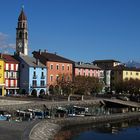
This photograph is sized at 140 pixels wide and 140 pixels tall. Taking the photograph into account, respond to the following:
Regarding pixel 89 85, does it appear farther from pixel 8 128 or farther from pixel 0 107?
pixel 8 128

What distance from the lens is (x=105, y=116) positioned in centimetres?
7150

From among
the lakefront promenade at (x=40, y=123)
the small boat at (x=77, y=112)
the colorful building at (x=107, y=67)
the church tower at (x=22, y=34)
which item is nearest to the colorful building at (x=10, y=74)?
the church tower at (x=22, y=34)

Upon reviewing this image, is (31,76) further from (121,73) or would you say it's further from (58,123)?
(121,73)

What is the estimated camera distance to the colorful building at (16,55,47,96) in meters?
109

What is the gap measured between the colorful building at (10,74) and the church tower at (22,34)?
16.6 m

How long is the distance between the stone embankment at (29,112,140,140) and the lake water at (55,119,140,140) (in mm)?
1230

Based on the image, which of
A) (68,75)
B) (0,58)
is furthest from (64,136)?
(68,75)

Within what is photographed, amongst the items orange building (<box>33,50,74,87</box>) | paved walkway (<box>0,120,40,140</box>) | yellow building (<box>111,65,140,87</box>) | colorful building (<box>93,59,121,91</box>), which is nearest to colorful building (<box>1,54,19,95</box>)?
orange building (<box>33,50,74,87</box>)

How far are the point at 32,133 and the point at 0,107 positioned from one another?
86.4 feet

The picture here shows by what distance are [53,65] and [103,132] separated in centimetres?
5910

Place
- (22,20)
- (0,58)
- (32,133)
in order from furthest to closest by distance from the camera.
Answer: (22,20)
(0,58)
(32,133)

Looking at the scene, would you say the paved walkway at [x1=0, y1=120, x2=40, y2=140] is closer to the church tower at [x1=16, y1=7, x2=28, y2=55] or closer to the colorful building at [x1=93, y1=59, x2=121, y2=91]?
the church tower at [x1=16, y1=7, x2=28, y2=55]

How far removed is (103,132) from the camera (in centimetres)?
5991

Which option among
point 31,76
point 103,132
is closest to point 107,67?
point 31,76
